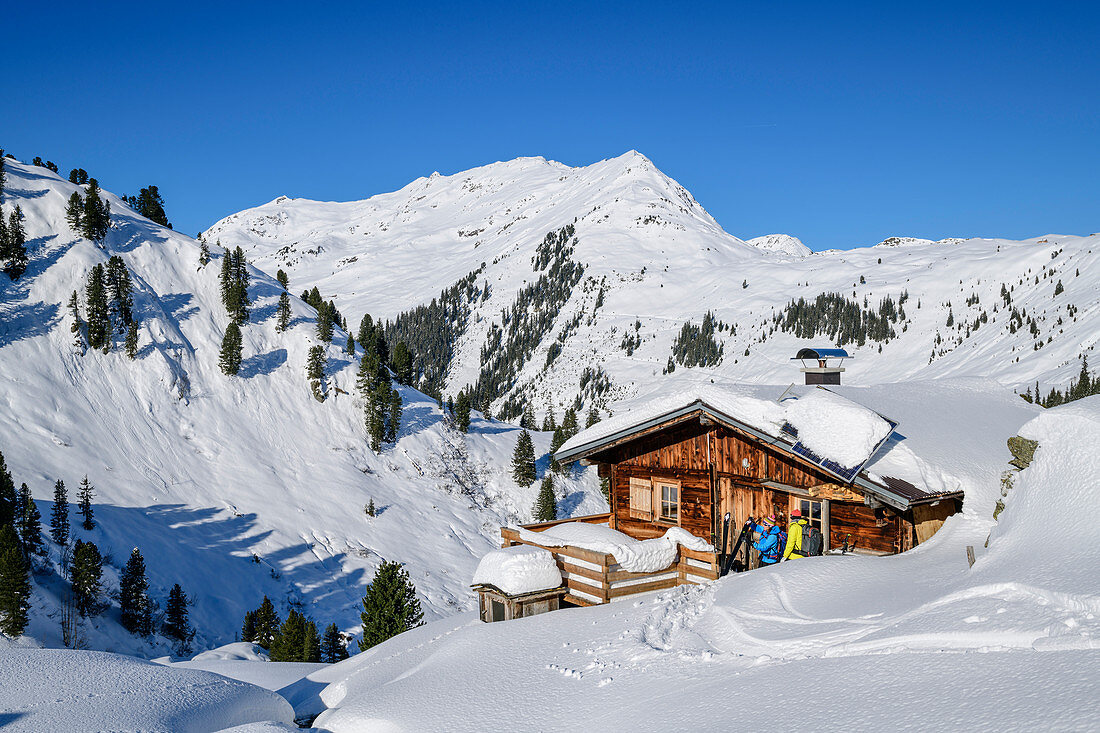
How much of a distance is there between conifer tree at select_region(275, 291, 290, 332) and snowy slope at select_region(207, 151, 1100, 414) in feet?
155

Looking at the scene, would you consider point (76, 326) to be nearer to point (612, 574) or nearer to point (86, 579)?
point (86, 579)

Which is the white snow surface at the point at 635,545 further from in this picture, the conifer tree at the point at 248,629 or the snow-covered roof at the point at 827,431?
the conifer tree at the point at 248,629

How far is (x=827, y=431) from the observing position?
13.1 m

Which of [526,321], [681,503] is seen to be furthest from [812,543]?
[526,321]

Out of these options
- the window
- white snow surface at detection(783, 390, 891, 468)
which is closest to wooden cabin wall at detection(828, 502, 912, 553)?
white snow surface at detection(783, 390, 891, 468)

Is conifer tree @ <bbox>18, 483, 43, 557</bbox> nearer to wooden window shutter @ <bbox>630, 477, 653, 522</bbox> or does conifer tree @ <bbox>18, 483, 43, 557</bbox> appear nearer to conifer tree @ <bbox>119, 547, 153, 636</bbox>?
conifer tree @ <bbox>119, 547, 153, 636</bbox>

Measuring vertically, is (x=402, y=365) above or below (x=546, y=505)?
Result: above

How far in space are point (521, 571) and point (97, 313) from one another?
30.7 m

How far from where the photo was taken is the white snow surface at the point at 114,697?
7.66 meters

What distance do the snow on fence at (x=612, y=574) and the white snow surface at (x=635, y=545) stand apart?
10cm

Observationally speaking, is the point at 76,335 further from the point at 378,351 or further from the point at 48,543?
the point at 378,351

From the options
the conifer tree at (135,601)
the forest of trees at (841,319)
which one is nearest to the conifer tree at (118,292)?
the conifer tree at (135,601)

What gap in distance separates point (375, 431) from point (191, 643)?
16503 mm

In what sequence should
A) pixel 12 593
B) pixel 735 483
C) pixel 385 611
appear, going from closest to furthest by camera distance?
pixel 735 483 < pixel 12 593 < pixel 385 611
